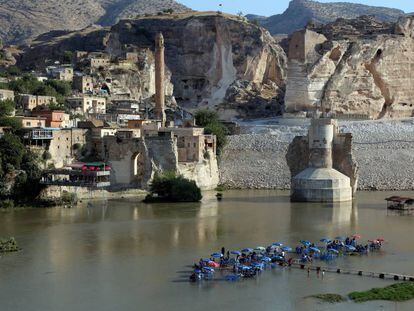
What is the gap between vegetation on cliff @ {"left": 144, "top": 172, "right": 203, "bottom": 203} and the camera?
45438 mm

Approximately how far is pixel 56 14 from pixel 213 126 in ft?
293

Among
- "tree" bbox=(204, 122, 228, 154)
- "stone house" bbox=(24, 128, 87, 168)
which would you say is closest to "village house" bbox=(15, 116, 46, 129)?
"stone house" bbox=(24, 128, 87, 168)

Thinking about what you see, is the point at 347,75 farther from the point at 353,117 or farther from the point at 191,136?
the point at 191,136

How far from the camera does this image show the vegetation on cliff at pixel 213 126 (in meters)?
58.2

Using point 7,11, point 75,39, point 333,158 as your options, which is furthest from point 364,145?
point 7,11

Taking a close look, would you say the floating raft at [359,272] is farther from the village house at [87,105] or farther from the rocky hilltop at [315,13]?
the rocky hilltop at [315,13]

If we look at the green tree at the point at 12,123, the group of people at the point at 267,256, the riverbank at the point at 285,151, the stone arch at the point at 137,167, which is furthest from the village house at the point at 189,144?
the group of people at the point at 267,256

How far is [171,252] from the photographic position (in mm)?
29969

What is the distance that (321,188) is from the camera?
4569cm

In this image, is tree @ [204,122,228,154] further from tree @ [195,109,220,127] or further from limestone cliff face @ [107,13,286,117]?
limestone cliff face @ [107,13,286,117]

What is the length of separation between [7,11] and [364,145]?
97861 millimetres

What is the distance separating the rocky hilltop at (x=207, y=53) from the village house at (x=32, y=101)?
20455mm

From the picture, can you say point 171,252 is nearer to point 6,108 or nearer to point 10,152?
point 10,152

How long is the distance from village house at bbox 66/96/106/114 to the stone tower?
67.8 ft
